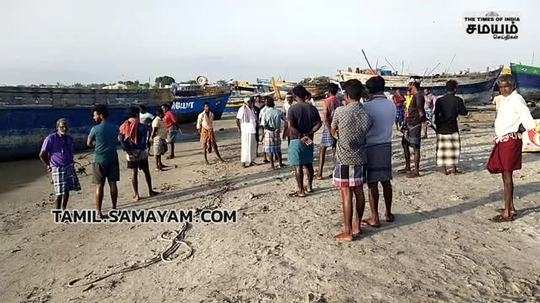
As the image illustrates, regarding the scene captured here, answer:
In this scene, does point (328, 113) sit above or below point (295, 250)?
above

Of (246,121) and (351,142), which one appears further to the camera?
(246,121)

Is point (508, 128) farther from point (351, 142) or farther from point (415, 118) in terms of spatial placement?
point (415, 118)

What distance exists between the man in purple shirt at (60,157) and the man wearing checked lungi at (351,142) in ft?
14.3

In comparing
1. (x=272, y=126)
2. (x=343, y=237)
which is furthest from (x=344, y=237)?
(x=272, y=126)

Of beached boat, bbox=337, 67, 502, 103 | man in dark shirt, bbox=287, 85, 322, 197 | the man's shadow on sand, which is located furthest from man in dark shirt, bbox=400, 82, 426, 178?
beached boat, bbox=337, 67, 502, 103

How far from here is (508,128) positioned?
5328mm

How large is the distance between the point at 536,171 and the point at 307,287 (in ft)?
19.4

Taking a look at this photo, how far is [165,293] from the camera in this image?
4.23m

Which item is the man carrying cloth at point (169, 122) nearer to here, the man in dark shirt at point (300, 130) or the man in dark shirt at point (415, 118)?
the man in dark shirt at point (300, 130)

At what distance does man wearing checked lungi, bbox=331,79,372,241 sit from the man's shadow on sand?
0.72m

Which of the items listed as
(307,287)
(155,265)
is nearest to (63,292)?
(155,265)

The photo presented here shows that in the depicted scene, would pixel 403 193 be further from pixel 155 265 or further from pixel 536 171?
pixel 155 265

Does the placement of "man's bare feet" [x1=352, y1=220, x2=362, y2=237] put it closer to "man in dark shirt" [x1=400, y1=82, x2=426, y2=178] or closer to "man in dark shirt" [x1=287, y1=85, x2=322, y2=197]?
"man in dark shirt" [x1=287, y1=85, x2=322, y2=197]

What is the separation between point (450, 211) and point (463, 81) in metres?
23.8
